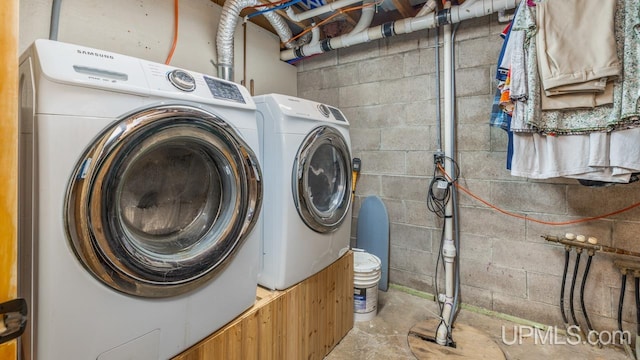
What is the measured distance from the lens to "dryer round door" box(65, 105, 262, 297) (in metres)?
0.79

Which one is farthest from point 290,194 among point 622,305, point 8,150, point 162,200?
point 622,305

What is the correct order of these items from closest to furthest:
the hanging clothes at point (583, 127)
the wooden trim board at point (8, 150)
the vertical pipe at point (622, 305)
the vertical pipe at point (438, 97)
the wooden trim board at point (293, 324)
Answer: the wooden trim board at point (8, 150) < the wooden trim board at point (293, 324) < the hanging clothes at point (583, 127) < the vertical pipe at point (622, 305) < the vertical pipe at point (438, 97)

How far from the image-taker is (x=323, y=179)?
1.81 meters

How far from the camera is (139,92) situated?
892 mm

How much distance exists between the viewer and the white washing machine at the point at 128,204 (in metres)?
0.74

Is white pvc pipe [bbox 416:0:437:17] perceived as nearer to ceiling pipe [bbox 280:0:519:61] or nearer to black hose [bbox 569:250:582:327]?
ceiling pipe [bbox 280:0:519:61]

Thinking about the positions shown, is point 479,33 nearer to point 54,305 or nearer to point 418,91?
point 418,91

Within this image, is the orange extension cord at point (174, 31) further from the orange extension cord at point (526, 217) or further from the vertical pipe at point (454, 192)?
the orange extension cord at point (526, 217)

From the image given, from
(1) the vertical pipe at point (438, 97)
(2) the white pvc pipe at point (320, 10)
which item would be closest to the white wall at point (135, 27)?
(2) the white pvc pipe at point (320, 10)

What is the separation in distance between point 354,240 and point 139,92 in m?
2.16

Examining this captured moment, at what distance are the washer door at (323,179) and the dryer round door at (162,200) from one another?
0.93 ft

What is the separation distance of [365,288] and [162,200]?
1.45 metres

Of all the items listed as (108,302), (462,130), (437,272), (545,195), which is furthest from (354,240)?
(108,302)

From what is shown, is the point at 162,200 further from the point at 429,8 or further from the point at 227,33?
the point at 429,8
